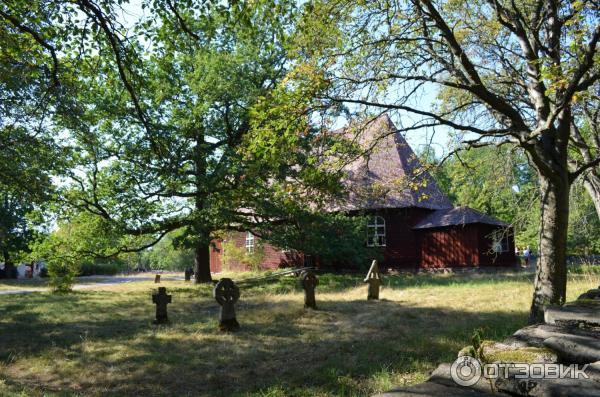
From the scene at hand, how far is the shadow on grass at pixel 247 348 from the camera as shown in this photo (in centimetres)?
645

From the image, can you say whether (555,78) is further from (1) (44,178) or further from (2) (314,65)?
(1) (44,178)

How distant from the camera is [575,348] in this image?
2982 mm

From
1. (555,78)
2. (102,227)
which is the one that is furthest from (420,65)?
(102,227)

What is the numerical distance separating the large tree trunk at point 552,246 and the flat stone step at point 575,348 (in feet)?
17.5

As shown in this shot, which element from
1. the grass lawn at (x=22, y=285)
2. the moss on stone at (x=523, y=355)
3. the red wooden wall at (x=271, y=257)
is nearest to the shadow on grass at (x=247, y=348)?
the moss on stone at (x=523, y=355)

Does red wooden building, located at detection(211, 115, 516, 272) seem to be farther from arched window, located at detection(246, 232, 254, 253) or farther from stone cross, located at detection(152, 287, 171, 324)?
stone cross, located at detection(152, 287, 171, 324)

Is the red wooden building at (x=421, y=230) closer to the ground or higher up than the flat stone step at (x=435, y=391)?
higher up

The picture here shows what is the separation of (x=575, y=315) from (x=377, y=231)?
77.4 ft

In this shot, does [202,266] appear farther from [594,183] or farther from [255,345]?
[594,183]

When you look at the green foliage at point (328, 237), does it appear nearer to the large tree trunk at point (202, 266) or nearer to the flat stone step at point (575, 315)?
the large tree trunk at point (202, 266)

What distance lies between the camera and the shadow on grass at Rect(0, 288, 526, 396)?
21.1 ft

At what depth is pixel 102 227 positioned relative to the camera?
18.8m

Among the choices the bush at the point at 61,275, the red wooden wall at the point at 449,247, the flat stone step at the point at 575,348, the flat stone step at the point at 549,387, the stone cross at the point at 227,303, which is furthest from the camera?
the red wooden wall at the point at 449,247

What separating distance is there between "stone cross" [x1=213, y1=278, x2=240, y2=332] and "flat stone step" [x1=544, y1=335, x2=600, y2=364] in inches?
305
